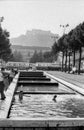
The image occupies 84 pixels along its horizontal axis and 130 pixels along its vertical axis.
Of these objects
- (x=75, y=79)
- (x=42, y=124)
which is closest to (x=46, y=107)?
(x=42, y=124)

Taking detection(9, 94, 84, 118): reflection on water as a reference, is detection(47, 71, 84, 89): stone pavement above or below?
below

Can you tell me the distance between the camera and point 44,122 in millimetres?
7488

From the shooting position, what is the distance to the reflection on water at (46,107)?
11.4 m

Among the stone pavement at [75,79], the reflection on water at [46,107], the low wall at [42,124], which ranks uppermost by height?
the low wall at [42,124]

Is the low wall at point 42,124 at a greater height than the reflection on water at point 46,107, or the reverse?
the low wall at point 42,124

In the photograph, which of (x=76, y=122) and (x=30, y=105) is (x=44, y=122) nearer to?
(x=76, y=122)

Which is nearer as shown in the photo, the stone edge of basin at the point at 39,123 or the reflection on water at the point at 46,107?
the stone edge of basin at the point at 39,123

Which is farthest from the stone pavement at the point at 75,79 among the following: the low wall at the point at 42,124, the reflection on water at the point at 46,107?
the low wall at the point at 42,124

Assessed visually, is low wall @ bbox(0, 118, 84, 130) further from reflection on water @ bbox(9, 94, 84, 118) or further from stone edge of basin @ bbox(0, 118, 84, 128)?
reflection on water @ bbox(9, 94, 84, 118)

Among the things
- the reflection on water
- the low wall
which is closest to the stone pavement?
the reflection on water

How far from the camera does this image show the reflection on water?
451 inches

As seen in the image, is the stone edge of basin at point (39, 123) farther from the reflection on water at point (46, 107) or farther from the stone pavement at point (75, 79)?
the stone pavement at point (75, 79)

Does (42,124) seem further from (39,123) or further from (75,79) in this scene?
(75,79)

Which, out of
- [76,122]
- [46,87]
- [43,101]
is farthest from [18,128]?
[46,87]
